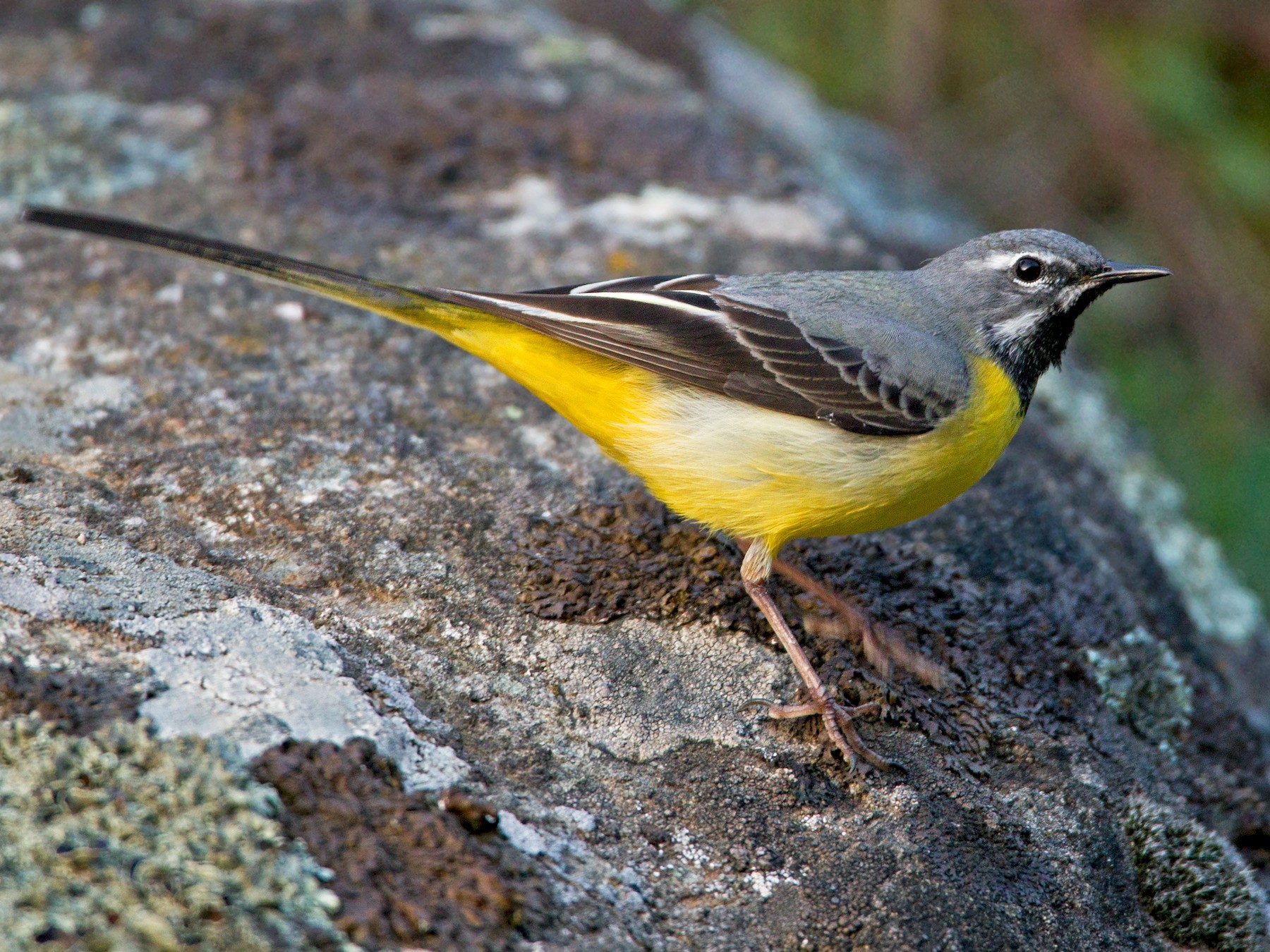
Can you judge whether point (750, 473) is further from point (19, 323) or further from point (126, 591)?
point (19, 323)

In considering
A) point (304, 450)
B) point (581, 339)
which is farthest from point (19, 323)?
point (581, 339)

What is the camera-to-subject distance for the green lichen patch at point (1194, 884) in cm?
344

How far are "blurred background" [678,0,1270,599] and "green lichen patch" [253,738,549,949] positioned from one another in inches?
242

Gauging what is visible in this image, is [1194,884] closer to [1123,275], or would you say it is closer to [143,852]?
[1123,275]

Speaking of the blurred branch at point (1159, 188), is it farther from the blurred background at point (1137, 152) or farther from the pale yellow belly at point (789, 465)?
the pale yellow belly at point (789, 465)

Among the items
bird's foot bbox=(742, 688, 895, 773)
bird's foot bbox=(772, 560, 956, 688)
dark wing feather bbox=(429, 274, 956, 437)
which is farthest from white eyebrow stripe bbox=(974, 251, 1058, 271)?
bird's foot bbox=(742, 688, 895, 773)

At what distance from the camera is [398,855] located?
8.50ft

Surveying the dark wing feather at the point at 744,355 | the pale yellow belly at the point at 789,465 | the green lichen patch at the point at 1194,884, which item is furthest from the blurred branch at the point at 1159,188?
the green lichen patch at the point at 1194,884

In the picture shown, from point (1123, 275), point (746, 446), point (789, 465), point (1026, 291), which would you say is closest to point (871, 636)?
point (789, 465)

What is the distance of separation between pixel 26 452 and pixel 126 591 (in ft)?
3.61

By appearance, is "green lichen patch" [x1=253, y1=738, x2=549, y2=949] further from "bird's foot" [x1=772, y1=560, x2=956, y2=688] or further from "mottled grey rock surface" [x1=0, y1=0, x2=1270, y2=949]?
"bird's foot" [x1=772, y1=560, x2=956, y2=688]

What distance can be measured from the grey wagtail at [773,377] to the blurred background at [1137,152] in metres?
3.72

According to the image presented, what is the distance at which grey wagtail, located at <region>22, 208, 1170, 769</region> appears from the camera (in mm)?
3945

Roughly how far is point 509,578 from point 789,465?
1.02 m
